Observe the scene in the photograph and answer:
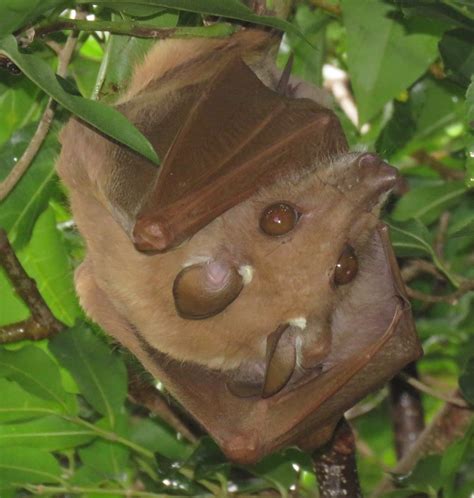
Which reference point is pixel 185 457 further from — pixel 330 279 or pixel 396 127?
pixel 396 127

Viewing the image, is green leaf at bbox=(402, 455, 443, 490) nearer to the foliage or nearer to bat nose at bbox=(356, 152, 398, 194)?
the foliage

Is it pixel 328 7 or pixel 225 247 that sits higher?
pixel 328 7

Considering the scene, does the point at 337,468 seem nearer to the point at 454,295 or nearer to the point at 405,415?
the point at 454,295

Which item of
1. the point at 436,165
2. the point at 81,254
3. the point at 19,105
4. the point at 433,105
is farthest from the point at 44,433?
the point at 436,165

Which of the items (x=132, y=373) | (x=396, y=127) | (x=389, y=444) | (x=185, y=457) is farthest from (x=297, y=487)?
(x=389, y=444)

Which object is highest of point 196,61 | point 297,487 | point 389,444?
point 196,61

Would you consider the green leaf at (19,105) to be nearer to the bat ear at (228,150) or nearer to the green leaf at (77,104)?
the bat ear at (228,150)

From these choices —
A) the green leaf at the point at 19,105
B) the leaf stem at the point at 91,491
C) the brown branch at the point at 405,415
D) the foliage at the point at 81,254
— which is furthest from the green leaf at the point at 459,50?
the brown branch at the point at 405,415
